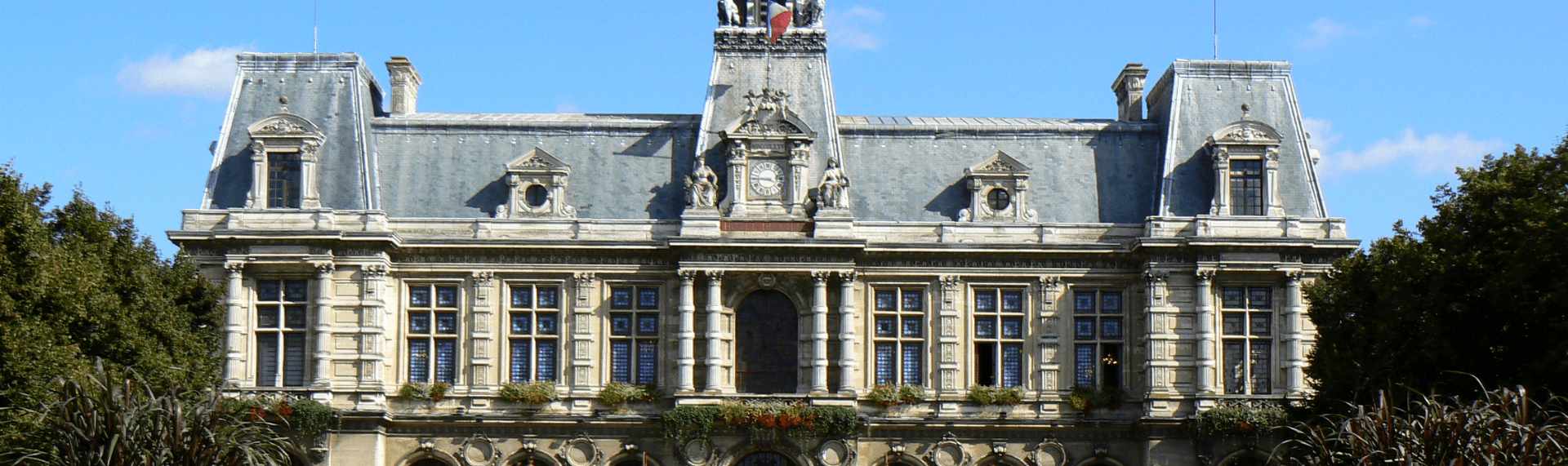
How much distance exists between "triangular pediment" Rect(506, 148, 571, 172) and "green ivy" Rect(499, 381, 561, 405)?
5.65 meters

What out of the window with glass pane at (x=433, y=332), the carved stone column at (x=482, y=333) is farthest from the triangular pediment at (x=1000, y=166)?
the window with glass pane at (x=433, y=332)

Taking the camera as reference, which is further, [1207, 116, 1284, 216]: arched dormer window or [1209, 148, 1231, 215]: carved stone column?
[1207, 116, 1284, 216]: arched dormer window

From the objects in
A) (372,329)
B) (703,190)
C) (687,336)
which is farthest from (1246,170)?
(372,329)

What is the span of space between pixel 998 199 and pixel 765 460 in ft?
30.1

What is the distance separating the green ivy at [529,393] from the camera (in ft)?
171

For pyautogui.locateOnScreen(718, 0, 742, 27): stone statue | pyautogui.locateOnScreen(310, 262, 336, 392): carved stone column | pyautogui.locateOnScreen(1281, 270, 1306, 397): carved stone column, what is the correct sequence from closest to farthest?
pyautogui.locateOnScreen(310, 262, 336, 392): carved stone column < pyautogui.locateOnScreen(1281, 270, 1306, 397): carved stone column < pyautogui.locateOnScreen(718, 0, 742, 27): stone statue

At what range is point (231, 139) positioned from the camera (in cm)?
5422

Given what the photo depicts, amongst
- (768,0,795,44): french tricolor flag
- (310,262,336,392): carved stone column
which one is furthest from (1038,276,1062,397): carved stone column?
(310,262,336,392): carved stone column

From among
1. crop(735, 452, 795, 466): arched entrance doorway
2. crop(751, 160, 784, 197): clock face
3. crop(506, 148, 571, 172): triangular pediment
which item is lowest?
crop(735, 452, 795, 466): arched entrance doorway

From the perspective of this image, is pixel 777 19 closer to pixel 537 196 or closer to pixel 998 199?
pixel 998 199

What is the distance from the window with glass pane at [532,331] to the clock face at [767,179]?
5.67 m

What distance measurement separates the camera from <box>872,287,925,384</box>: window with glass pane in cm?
5347

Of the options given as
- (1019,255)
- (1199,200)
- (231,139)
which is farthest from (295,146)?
(1199,200)

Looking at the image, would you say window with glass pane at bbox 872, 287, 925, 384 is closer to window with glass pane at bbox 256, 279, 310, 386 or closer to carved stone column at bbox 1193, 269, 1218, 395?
carved stone column at bbox 1193, 269, 1218, 395
